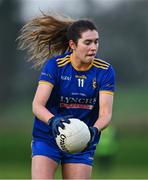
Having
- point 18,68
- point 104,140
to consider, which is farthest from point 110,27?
point 104,140

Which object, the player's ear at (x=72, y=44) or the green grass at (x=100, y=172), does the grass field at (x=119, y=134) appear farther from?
the player's ear at (x=72, y=44)

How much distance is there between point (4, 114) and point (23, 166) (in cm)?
361

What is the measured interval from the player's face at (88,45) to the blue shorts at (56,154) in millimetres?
937

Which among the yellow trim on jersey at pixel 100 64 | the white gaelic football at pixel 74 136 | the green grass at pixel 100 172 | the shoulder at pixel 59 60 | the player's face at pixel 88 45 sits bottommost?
the green grass at pixel 100 172

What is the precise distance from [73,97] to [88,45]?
552 millimetres

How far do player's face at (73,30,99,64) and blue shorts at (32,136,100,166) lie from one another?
0.94 m

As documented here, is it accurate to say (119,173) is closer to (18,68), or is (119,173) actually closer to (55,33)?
(18,68)

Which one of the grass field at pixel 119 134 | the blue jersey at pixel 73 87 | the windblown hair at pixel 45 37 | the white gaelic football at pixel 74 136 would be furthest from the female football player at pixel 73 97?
the grass field at pixel 119 134

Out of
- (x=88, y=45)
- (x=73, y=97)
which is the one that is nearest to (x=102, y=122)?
(x=73, y=97)

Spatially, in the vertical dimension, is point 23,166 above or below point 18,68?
below

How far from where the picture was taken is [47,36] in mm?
9242

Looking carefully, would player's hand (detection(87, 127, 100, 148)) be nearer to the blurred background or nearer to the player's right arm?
the player's right arm

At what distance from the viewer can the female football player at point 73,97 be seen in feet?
26.8

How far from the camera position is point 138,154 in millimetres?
19328
